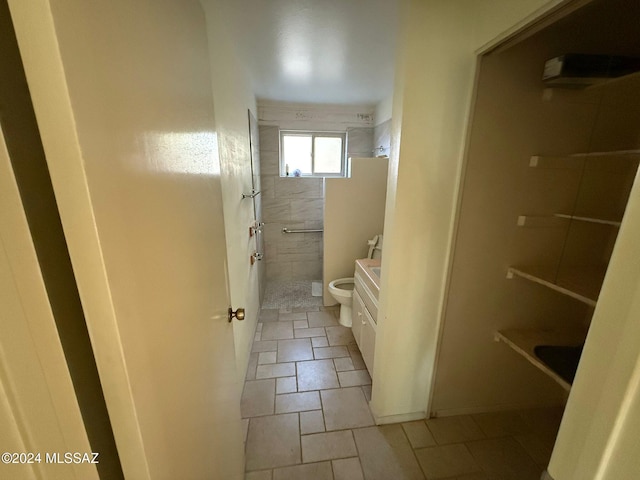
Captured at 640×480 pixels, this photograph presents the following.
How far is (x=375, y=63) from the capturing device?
210 cm

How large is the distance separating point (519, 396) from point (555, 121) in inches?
67.6

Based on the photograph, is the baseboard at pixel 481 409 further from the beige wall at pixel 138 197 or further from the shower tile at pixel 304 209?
the shower tile at pixel 304 209

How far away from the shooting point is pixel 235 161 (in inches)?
72.1

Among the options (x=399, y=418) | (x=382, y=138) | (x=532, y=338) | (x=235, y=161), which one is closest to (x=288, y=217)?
(x=382, y=138)

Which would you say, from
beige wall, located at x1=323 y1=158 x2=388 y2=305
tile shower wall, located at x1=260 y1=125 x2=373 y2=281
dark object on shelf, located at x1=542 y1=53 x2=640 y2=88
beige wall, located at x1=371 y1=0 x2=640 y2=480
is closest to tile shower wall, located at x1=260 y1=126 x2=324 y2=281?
tile shower wall, located at x1=260 y1=125 x2=373 y2=281

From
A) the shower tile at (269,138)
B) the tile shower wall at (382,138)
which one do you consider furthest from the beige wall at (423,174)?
the shower tile at (269,138)

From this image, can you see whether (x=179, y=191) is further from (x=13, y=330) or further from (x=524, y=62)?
(x=524, y=62)

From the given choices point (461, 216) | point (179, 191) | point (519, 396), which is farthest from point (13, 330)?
point (519, 396)

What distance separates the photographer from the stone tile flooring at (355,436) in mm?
1345

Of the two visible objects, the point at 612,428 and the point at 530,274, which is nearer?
the point at 612,428

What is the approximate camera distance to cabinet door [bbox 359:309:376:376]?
1775mm

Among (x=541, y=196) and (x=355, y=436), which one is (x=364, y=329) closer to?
(x=355, y=436)

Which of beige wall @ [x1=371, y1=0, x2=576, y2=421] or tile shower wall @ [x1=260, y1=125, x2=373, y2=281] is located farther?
tile shower wall @ [x1=260, y1=125, x2=373, y2=281]

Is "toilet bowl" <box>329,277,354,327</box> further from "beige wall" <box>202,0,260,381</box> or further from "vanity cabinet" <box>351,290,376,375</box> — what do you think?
"beige wall" <box>202,0,260,381</box>
